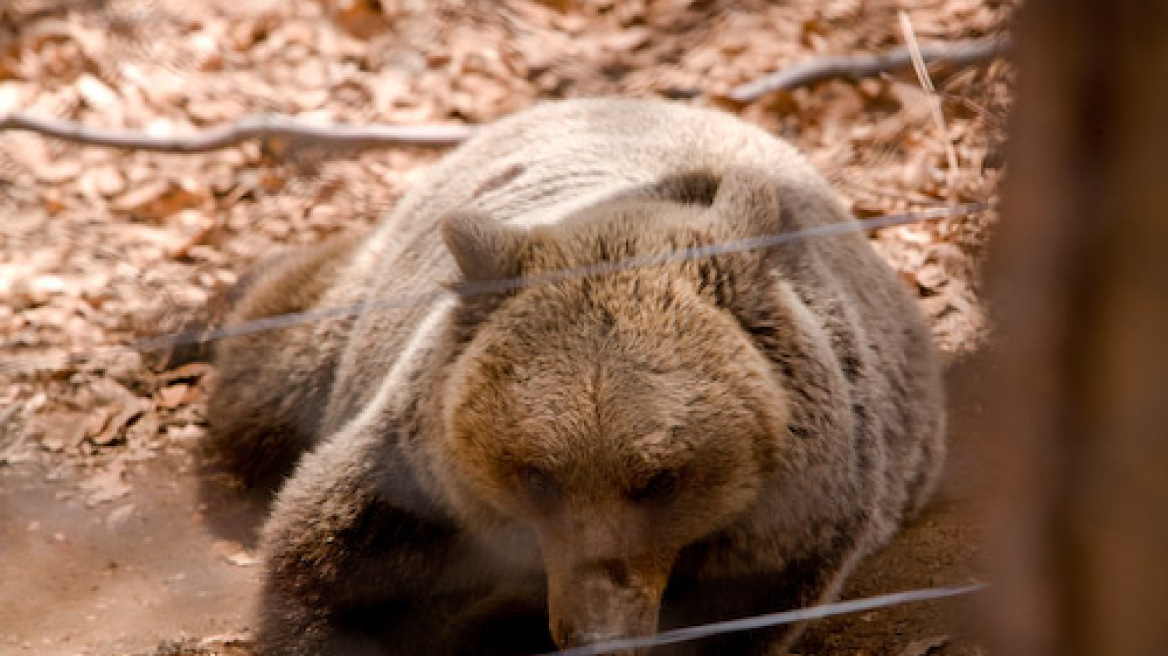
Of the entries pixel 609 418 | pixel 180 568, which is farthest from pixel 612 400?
pixel 180 568

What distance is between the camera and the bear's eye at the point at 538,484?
10.4 feet

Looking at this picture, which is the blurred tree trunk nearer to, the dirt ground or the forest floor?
the dirt ground

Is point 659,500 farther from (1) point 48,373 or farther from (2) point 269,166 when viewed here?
(2) point 269,166

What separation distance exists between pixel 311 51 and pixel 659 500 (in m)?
5.09

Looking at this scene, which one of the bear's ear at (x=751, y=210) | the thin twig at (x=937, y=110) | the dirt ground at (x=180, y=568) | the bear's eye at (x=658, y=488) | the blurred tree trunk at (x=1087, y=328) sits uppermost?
the blurred tree trunk at (x=1087, y=328)

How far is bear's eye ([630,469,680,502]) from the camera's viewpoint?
3158 millimetres

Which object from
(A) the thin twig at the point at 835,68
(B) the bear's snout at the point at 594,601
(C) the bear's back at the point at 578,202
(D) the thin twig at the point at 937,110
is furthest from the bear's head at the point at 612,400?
(A) the thin twig at the point at 835,68

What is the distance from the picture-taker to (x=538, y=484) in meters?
3.20

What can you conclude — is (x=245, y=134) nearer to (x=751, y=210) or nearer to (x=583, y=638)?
(x=751, y=210)

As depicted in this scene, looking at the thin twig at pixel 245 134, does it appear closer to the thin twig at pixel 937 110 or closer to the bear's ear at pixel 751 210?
the thin twig at pixel 937 110

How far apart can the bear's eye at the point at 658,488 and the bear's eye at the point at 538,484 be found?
197 mm

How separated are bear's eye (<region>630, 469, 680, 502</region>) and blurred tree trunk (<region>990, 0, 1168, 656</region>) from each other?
1.65 metres

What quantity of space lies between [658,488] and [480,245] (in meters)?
0.79

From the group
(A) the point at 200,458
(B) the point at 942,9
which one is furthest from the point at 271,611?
(B) the point at 942,9
